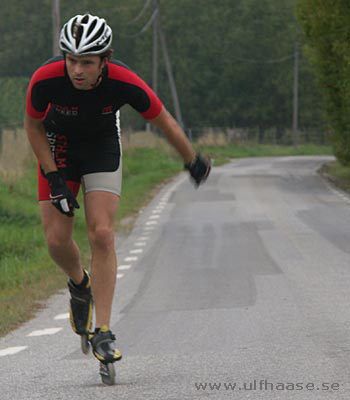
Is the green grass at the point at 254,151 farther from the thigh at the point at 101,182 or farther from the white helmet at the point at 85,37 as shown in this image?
the white helmet at the point at 85,37

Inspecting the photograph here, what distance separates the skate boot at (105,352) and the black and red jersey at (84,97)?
114cm

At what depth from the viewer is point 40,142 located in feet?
21.2

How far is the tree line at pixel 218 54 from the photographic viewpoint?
92.1 meters

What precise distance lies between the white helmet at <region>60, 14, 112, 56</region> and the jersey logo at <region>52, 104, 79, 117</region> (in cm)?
35

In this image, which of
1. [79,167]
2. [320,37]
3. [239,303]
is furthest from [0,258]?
[320,37]

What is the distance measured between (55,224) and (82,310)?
0.56 meters

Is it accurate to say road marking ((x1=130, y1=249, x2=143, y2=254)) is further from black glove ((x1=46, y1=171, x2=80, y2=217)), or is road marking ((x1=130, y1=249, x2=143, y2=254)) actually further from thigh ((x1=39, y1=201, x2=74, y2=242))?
black glove ((x1=46, y1=171, x2=80, y2=217))

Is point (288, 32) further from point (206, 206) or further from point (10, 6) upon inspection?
point (206, 206)

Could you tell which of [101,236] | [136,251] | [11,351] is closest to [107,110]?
[101,236]

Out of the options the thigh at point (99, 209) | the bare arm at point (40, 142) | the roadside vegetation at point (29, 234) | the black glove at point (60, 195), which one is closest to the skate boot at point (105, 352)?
the thigh at point (99, 209)

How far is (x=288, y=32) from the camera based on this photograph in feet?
304

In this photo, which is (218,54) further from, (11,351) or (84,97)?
(84,97)

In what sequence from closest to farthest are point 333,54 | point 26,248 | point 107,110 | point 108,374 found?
point 108,374
point 107,110
point 26,248
point 333,54

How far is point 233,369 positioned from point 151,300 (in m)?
4.51
